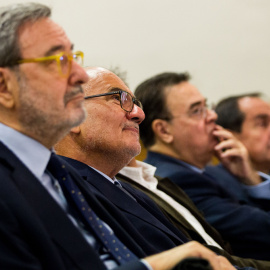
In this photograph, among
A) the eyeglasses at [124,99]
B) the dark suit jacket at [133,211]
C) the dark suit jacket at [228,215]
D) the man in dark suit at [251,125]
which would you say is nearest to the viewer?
the dark suit jacket at [133,211]

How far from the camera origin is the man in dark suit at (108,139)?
1798mm

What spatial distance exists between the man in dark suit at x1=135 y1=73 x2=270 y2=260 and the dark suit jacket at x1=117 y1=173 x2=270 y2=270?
179 mm

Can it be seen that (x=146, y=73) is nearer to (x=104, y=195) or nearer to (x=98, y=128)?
(x=98, y=128)

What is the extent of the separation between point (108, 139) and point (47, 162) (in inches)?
25.0

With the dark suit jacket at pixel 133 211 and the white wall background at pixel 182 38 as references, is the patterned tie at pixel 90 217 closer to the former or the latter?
the dark suit jacket at pixel 133 211

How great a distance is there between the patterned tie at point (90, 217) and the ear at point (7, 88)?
0.21 meters

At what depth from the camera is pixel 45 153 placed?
1.29 m

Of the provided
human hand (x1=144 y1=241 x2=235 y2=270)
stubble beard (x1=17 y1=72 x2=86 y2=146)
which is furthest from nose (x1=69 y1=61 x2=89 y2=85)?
human hand (x1=144 y1=241 x2=235 y2=270)

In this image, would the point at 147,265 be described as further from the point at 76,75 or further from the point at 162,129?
the point at 162,129

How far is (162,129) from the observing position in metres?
3.01

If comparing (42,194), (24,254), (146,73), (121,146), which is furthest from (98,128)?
(146,73)

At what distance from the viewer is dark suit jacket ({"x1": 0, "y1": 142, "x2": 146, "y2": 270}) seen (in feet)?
3.38

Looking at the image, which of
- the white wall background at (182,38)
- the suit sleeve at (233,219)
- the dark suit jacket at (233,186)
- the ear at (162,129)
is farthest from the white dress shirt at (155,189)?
the white wall background at (182,38)

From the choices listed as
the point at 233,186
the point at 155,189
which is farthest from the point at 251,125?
the point at 155,189
